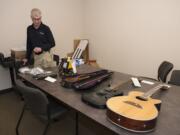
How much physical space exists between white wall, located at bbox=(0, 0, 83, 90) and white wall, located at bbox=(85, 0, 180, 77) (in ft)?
1.13

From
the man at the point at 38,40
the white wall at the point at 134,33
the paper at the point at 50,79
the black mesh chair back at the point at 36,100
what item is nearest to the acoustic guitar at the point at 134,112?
the black mesh chair back at the point at 36,100

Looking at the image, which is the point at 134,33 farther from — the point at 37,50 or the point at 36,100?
the point at 36,100

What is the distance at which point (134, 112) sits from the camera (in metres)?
1.14

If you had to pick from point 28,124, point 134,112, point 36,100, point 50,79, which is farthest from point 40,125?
point 134,112

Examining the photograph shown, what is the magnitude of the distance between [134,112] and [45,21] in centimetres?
321

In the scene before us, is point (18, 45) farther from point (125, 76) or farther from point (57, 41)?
point (125, 76)

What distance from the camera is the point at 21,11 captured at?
3.42 m

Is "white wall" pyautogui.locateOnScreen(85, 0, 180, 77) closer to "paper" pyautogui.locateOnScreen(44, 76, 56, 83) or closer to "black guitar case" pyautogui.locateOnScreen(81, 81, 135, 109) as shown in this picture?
"black guitar case" pyautogui.locateOnScreen(81, 81, 135, 109)

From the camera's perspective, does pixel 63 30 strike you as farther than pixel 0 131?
Yes

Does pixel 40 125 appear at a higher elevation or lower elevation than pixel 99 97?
lower

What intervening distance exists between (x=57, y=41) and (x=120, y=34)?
1483mm

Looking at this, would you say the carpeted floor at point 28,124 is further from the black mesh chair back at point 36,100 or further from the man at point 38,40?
the man at point 38,40

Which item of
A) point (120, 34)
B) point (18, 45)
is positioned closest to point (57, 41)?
point (18, 45)

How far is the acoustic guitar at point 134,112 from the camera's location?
1050mm
